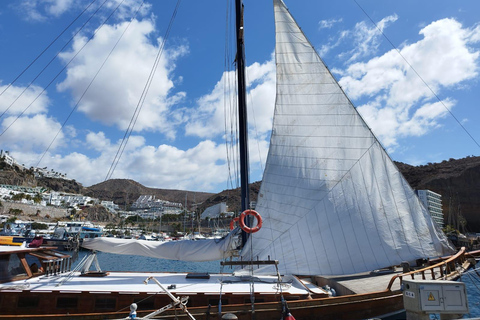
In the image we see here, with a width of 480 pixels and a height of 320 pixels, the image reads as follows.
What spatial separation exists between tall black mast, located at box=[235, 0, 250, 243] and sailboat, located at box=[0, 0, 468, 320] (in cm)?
30

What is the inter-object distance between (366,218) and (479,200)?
4052 inches

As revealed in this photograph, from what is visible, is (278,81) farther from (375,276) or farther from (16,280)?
(16,280)

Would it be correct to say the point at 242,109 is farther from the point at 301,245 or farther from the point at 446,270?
the point at 446,270

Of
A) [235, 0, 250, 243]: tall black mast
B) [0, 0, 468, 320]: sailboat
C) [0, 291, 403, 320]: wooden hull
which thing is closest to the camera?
[0, 291, 403, 320]: wooden hull

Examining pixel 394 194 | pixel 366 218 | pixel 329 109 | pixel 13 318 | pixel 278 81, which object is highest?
pixel 278 81

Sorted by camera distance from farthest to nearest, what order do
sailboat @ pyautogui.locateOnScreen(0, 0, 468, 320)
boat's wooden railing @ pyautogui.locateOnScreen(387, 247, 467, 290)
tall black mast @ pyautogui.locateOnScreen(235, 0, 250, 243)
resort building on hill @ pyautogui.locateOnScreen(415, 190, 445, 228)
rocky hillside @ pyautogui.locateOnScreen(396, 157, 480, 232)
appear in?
rocky hillside @ pyautogui.locateOnScreen(396, 157, 480, 232)
resort building on hill @ pyautogui.locateOnScreen(415, 190, 445, 228)
tall black mast @ pyautogui.locateOnScreen(235, 0, 250, 243)
boat's wooden railing @ pyautogui.locateOnScreen(387, 247, 467, 290)
sailboat @ pyautogui.locateOnScreen(0, 0, 468, 320)

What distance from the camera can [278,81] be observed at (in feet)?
39.0

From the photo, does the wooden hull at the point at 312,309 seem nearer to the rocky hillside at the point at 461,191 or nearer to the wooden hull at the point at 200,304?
the wooden hull at the point at 200,304

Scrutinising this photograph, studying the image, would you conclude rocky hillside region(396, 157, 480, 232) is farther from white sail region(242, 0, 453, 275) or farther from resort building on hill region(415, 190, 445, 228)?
white sail region(242, 0, 453, 275)

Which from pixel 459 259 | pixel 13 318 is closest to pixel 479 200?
pixel 459 259

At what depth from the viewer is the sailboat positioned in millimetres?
8344

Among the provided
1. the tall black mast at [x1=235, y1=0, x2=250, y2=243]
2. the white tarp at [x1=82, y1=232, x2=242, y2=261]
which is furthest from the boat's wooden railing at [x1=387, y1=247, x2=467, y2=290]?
the tall black mast at [x1=235, y1=0, x2=250, y2=243]

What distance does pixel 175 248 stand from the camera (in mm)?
11203

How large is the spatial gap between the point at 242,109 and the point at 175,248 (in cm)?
642
